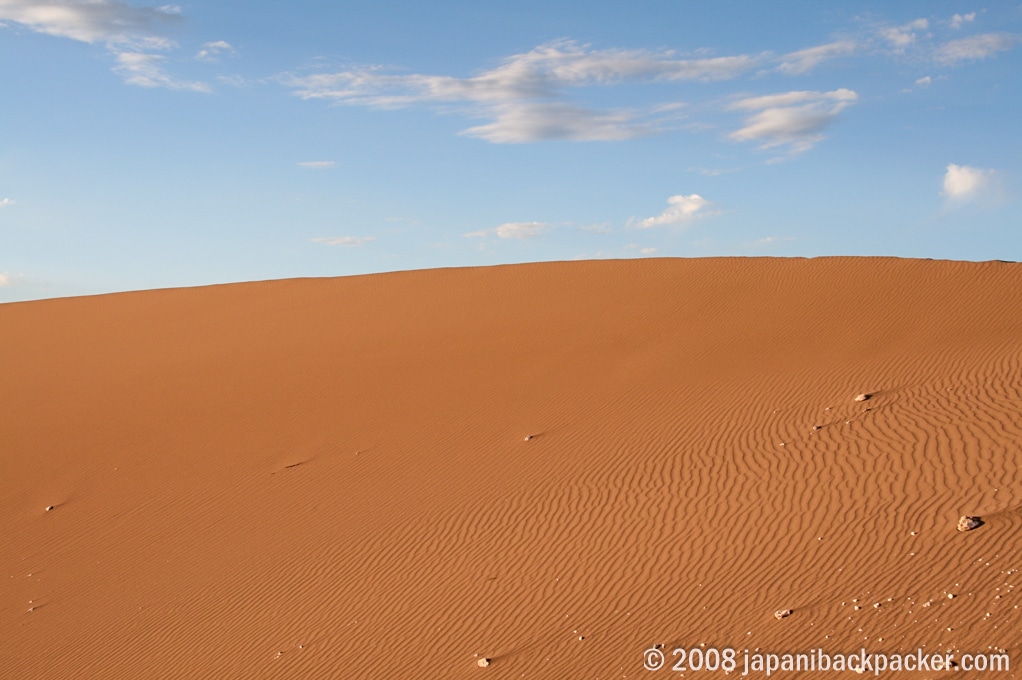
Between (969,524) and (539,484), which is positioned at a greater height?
(969,524)

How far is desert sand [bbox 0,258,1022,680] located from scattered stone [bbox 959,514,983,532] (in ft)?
0.66

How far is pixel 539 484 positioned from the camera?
465 inches

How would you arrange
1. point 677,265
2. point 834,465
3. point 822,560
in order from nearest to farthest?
1. point 822,560
2. point 834,465
3. point 677,265

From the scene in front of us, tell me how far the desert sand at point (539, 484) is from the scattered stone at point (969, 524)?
20 cm

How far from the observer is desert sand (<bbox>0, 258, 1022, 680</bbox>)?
25.2 ft

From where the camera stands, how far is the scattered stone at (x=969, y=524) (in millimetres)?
7652

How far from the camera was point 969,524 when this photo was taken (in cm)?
766

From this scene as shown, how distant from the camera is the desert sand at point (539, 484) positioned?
769 cm

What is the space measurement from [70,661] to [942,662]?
354 inches

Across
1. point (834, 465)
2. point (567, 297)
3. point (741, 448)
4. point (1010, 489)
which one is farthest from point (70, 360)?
point (1010, 489)

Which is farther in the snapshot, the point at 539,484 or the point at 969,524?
the point at 539,484

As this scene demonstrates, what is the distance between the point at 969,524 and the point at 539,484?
563 cm

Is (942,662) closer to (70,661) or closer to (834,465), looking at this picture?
(834,465)

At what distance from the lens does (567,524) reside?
1030 cm
